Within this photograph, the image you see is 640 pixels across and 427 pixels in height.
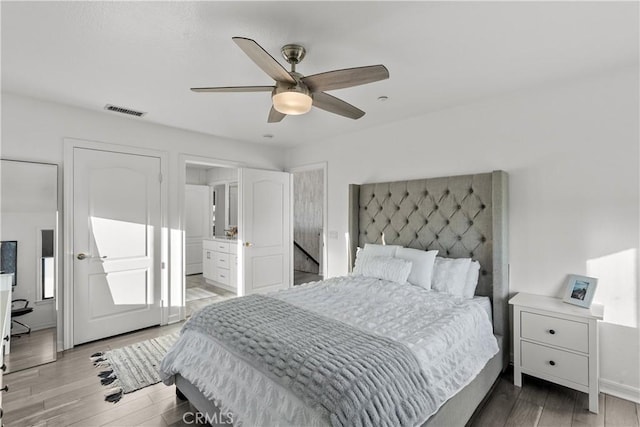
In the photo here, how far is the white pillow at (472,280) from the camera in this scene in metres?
2.71

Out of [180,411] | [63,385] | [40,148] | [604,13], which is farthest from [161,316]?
[604,13]

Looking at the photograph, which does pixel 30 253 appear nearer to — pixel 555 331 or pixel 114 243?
pixel 114 243

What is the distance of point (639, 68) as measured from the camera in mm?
2268

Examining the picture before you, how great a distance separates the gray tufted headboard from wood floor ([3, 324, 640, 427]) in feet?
1.71

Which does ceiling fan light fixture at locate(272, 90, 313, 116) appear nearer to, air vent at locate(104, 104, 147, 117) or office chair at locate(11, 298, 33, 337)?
air vent at locate(104, 104, 147, 117)

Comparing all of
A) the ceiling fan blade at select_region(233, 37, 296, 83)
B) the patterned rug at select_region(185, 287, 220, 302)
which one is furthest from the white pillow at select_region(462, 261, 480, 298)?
the patterned rug at select_region(185, 287, 220, 302)

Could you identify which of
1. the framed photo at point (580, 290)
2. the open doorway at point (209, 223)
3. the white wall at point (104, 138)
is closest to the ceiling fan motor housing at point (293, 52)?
the white wall at point (104, 138)

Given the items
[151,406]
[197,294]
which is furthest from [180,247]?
[151,406]

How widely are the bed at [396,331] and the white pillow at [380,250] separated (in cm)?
22

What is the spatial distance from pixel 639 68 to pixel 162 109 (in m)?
4.07

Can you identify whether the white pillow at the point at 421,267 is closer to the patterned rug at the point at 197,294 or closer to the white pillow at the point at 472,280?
the white pillow at the point at 472,280

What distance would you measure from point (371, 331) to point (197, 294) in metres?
4.17

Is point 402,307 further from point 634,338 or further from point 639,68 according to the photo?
point 639,68

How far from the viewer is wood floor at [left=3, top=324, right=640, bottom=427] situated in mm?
2057
